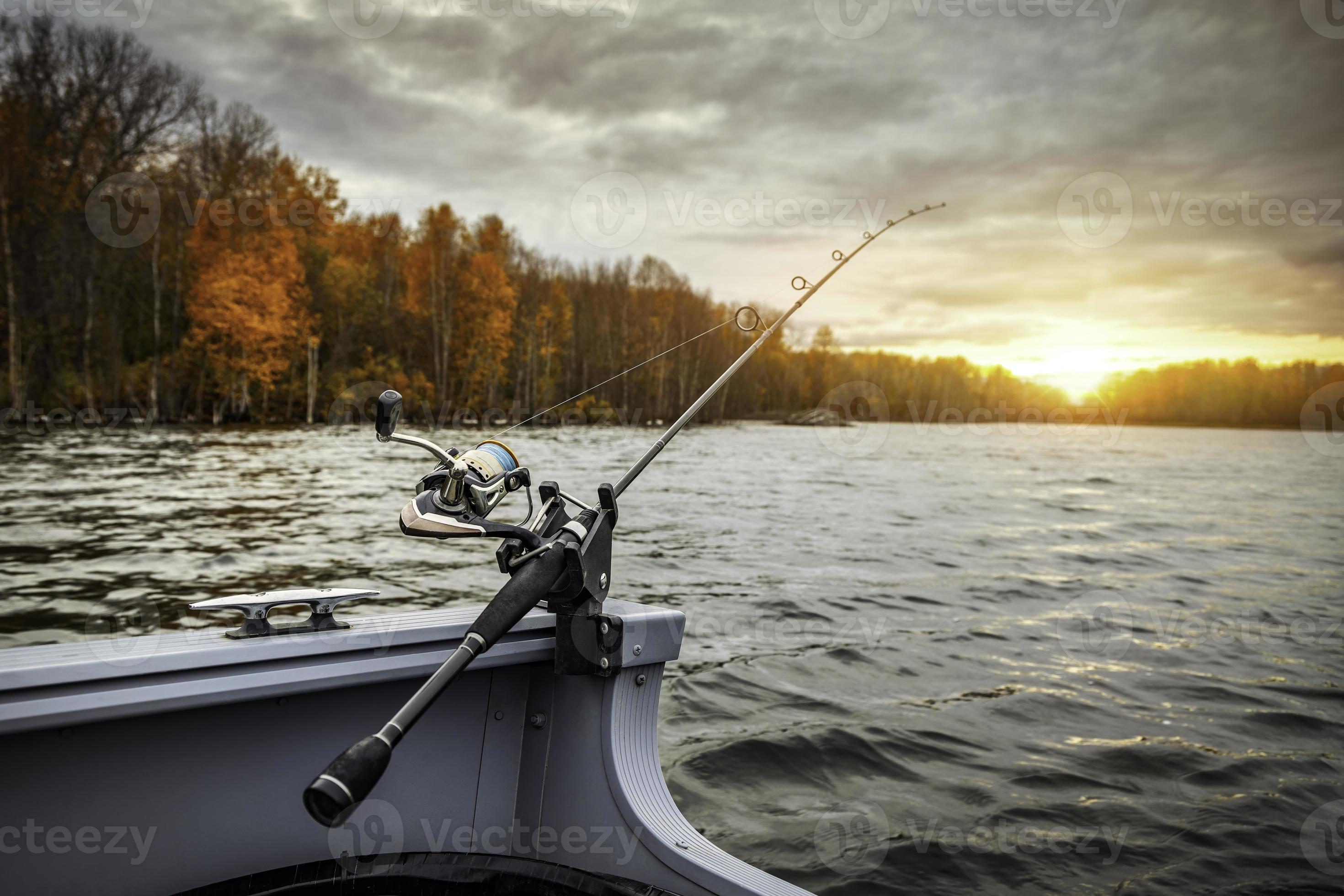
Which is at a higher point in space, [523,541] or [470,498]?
[470,498]

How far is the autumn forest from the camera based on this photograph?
26.2m

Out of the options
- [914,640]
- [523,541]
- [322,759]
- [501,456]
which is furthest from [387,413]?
[914,640]

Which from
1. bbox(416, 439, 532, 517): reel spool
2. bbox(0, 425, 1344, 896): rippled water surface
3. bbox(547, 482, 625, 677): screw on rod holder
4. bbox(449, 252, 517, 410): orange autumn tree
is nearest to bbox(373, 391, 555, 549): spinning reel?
bbox(416, 439, 532, 517): reel spool

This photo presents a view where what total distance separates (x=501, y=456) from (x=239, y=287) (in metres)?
32.8

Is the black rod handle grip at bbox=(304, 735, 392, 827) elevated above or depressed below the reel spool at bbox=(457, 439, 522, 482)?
below

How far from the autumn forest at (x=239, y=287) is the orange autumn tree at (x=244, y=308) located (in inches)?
2.9

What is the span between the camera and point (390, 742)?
131 centimetres

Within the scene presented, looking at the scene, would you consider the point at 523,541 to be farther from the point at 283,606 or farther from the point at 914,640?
the point at 914,640

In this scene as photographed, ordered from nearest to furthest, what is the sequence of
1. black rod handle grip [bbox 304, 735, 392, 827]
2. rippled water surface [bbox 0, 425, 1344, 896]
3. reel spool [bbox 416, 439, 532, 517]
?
black rod handle grip [bbox 304, 735, 392, 827] < reel spool [bbox 416, 439, 532, 517] < rippled water surface [bbox 0, 425, 1344, 896]

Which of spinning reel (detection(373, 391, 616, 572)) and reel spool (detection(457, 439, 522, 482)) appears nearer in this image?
spinning reel (detection(373, 391, 616, 572))

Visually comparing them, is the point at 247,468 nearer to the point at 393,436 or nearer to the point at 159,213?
the point at 393,436

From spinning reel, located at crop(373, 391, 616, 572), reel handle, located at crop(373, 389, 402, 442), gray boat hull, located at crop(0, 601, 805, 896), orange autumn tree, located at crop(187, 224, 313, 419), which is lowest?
gray boat hull, located at crop(0, 601, 805, 896)

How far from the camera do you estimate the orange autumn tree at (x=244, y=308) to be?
29.8 meters

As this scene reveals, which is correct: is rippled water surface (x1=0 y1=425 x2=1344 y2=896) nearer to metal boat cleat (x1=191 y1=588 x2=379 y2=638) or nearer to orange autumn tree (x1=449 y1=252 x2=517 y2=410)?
metal boat cleat (x1=191 y1=588 x2=379 y2=638)
